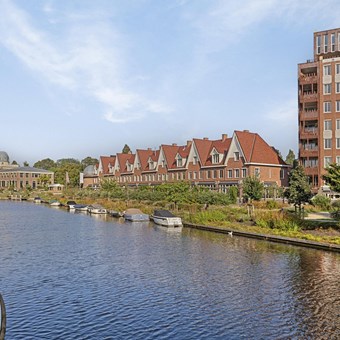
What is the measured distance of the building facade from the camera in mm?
68375

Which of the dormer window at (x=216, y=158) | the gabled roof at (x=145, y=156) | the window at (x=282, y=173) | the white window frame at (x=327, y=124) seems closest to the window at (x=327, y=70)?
the white window frame at (x=327, y=124)

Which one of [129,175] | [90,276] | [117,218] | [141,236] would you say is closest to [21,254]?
[90,276]

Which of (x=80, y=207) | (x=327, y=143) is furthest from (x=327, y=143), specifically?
(x=80, y=207)

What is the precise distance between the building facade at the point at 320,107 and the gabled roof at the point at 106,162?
62.9m

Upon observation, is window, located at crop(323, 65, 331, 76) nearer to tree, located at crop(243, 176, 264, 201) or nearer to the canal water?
tree, located at crop(243, 176, 264, 201)

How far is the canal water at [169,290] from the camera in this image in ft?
53.2

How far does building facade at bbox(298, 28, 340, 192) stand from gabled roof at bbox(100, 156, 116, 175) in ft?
206

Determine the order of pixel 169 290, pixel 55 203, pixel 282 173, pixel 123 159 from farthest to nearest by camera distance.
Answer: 1. pixel 123 159
2. pixel 55 203
3. pixel 282 173
4. pixel 169 290

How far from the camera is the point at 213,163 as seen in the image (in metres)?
79.9

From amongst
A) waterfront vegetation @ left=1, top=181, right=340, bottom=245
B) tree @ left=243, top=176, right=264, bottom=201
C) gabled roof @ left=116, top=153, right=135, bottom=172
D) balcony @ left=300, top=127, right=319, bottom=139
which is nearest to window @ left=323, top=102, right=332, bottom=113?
balcony @ left=300, top=127, right=319, bottom=139

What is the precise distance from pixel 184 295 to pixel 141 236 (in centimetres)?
2142

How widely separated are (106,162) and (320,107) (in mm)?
70490

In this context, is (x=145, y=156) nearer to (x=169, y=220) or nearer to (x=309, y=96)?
(x=309, y=96)

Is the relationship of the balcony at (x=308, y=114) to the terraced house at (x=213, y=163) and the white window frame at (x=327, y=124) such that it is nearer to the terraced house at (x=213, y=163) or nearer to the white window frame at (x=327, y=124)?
the white window frame at (x=327, y=124)
